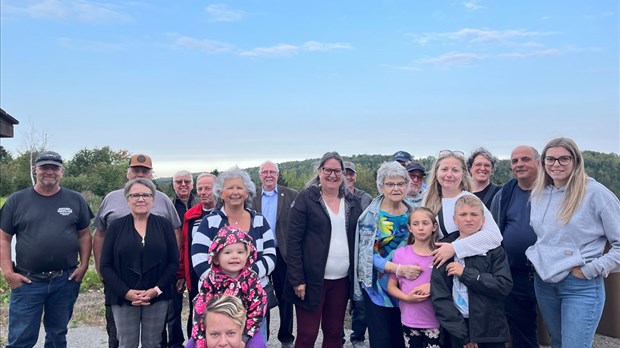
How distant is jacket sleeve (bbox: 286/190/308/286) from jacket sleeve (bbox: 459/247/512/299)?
4.74 feet

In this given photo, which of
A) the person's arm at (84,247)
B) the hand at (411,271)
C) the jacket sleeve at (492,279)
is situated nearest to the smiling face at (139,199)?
the person's arm at (84,247)

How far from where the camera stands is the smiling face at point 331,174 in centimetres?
426

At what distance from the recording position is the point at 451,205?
3.82 meters

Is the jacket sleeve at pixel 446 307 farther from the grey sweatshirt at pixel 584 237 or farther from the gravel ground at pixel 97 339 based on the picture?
the gravel ground at pixel 97 339

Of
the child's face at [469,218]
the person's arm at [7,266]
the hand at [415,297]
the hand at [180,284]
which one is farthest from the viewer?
the hand at [180,284]

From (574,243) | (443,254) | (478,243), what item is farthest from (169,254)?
(574,243)

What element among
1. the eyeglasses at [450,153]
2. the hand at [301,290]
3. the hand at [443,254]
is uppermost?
the eyeglasses at [450,153]

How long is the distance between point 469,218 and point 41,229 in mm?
3784

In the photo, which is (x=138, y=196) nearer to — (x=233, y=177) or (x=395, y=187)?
(x=233, y=177)

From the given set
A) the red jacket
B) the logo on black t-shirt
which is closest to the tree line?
the red jacket

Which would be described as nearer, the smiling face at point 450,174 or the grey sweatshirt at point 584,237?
the grey sweatshirt at point 584,237

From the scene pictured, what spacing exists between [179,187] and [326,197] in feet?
6.51

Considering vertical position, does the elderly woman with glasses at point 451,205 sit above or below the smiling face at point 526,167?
below

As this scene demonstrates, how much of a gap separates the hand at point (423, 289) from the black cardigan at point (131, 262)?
206 cm
